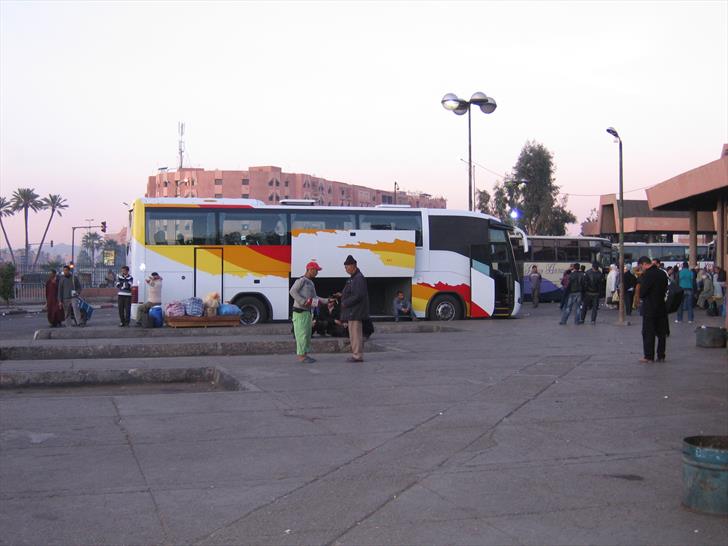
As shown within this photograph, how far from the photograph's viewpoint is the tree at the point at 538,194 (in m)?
64.7

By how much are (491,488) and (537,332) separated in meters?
14.9

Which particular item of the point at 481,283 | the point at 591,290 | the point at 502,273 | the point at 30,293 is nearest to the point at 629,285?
the point at 591,290

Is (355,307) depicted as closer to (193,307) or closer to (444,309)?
(193,307)

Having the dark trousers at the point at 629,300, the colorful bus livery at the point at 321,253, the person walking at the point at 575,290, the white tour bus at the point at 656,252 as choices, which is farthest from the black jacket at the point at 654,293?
the white tour bus at the point at 656,252

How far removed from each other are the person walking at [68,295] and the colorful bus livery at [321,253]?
5.86ft

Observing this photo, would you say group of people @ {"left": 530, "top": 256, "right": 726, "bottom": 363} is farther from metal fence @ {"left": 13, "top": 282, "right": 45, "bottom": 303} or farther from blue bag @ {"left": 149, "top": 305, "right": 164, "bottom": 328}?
metal fence @ {"left": 13, "top": 282, "right": 45, "bottom": 303}

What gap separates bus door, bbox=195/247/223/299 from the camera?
2317cm

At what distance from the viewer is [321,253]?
949 inches

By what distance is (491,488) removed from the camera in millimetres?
6219

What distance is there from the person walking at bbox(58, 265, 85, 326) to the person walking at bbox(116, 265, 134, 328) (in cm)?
144

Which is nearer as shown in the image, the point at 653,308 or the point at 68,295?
the point at 653,308

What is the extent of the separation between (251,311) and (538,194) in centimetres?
4551

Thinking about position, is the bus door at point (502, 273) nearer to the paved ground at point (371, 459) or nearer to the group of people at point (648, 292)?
the group of people at point (648, 292)

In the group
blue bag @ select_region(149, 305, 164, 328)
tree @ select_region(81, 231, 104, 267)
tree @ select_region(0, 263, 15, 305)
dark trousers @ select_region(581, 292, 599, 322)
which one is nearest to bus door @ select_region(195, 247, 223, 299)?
blue bag @ select_region(149, 305, 164, 328)
